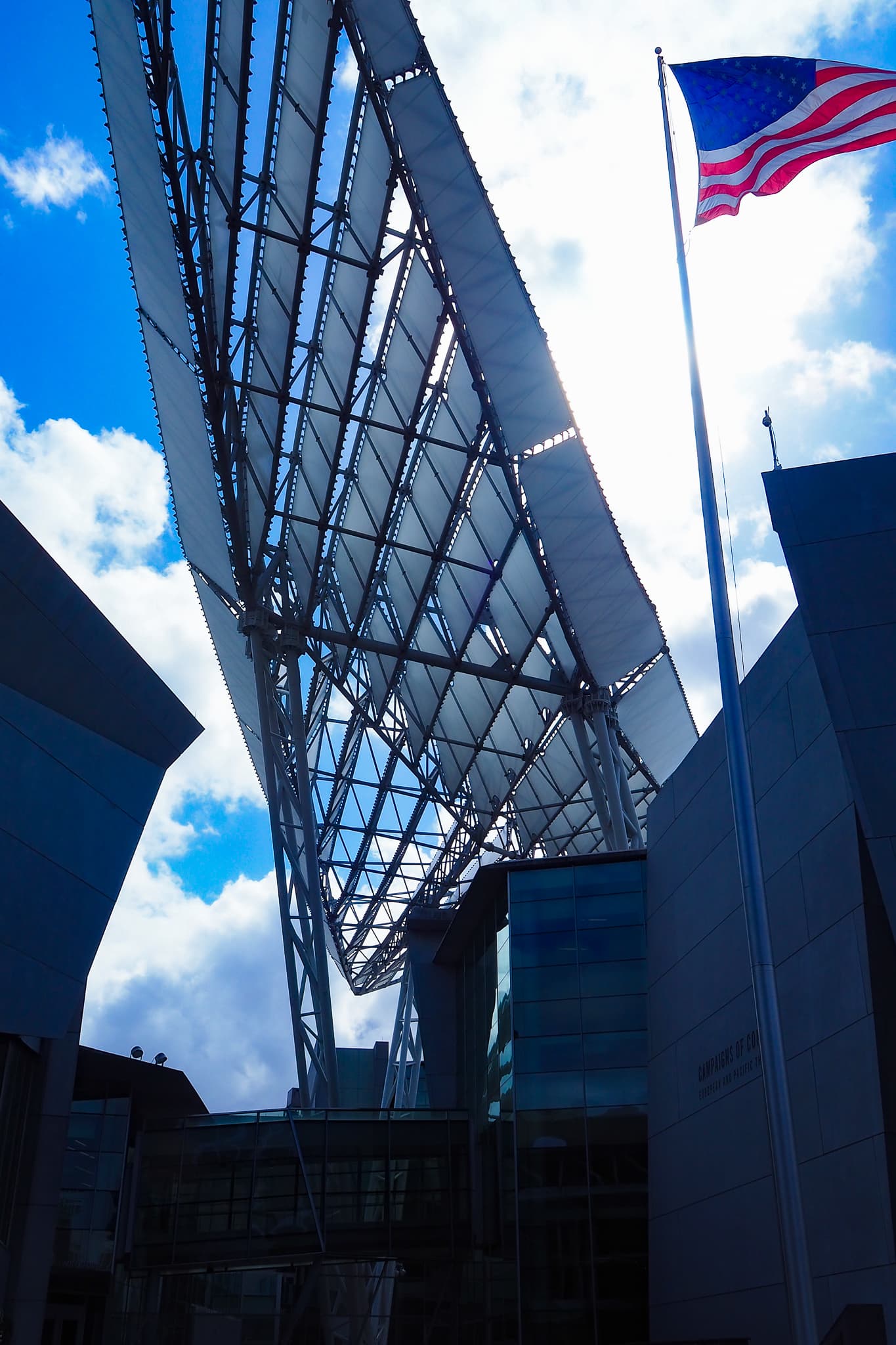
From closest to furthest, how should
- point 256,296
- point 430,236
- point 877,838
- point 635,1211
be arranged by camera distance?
point 877,838 → point 635,1211 → point 430,236 → point 256,296

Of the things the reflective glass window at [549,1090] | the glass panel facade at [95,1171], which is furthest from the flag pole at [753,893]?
the glass panel facade at [95,1171]

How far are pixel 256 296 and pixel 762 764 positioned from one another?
1596cm

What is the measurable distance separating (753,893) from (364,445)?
18.7 m

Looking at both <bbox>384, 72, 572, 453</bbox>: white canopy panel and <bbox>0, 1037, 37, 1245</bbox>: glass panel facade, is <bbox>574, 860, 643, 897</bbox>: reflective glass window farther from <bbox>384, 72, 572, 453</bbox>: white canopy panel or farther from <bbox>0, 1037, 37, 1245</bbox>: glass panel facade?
<bbox>0, 1037, 37, 1245</bbox>: glass panel facade

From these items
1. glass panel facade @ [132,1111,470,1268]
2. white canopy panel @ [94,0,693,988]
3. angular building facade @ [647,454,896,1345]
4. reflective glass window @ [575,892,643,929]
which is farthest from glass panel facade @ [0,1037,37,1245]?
white canopy panel @ [94,0,693,988]

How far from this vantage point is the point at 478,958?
1045 inches

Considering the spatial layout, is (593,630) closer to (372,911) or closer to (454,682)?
(454,682)

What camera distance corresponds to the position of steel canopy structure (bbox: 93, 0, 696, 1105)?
804 inches

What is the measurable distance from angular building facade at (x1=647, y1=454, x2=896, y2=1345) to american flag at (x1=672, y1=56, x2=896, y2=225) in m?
3.33

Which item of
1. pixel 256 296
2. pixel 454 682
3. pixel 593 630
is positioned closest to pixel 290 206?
pixel 256 296

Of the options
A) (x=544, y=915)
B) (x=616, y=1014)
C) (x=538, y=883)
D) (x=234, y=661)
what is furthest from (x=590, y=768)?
(x=234, y=661)

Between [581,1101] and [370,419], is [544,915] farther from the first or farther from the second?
[370,419]

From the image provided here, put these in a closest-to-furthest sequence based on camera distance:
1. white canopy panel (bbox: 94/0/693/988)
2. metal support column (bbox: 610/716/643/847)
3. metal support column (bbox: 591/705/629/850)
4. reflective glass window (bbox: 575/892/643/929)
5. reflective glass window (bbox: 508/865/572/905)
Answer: white canopy panel (bbox: 94/0/693/988) < reflective glass window (bbox: 575/892/643/929) < reflective glass window (bbox: 508/865/572/905) < metal support column (bbox: 591/705/629/850) < metal support column (bbox: 610/716/643/847)

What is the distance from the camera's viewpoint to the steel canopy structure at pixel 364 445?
2042cm
